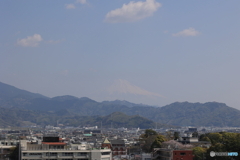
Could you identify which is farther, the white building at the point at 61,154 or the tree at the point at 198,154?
the tree at the point at 198,154

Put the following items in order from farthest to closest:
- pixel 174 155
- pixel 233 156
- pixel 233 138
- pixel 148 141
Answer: pixel 148 141 → pixel 174 155 → pixel 233 138 → pixel 233 156

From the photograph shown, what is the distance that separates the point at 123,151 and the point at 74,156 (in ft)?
146

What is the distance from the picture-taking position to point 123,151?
100938 millimetres

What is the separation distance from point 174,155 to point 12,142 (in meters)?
26.6

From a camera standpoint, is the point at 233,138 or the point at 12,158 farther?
the point at 12,158

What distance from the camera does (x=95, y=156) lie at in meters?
57.3

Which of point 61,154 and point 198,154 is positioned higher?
point 61,154

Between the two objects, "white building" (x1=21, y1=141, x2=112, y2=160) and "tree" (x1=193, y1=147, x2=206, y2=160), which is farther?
"tree" (x1=193, y1=147, x2=206, y2=160)

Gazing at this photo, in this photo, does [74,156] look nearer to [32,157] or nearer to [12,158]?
[32,157]

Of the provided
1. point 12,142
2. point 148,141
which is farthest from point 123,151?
point 12,142

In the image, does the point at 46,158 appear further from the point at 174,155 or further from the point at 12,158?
the point at 174,155

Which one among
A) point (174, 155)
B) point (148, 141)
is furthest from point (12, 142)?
point (148, 141)

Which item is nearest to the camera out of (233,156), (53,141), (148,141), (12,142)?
(233,156)

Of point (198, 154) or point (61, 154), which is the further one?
point (198, 154)
